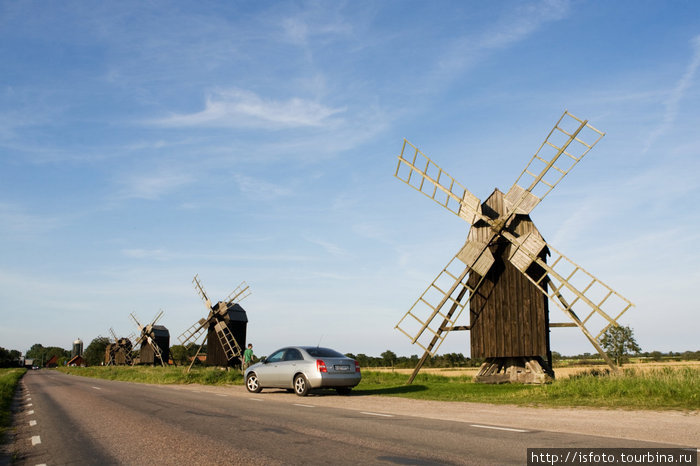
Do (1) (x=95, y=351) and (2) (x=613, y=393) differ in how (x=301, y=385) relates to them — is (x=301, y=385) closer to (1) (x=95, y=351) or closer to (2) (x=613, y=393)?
(2) (x=613, y=393)

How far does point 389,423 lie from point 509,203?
1411 cm

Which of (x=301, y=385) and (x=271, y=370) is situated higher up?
(x=271, y=370)

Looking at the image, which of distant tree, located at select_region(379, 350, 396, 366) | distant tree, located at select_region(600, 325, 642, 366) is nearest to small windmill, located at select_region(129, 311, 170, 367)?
distant tree, located at select_region(379, 350, 396, 366)

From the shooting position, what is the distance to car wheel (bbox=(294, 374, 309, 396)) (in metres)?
16.8

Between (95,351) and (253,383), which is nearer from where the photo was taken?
(253,383)

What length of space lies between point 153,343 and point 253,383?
185 ft

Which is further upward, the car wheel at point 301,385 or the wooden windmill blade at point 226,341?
the wooden windmill blade at point 226,341

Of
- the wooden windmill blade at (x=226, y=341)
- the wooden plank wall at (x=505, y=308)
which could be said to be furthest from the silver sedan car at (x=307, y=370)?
the wooden windmill blade at (x=226, y=341)

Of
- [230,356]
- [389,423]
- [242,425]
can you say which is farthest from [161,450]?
[230,356]

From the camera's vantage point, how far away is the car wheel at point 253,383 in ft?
63.1

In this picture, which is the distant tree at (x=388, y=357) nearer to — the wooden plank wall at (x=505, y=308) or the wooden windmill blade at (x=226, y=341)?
the wooden windmill blade at (x=226, y=341)

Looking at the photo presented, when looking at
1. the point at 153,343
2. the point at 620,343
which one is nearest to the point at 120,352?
the point at 153,343

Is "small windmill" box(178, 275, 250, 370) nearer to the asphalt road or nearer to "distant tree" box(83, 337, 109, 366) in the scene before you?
the asphalt road

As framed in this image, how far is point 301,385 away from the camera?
17.0 metres
